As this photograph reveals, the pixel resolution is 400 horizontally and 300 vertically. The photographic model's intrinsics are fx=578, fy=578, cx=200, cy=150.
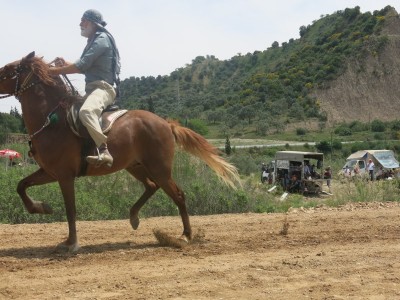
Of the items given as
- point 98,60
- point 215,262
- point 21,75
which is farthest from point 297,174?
point 215,262

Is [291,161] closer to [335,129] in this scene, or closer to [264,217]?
[264,217]

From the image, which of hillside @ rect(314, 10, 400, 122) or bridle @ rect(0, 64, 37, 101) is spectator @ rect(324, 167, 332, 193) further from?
hillside @ rect(314, 10, 400, 122)

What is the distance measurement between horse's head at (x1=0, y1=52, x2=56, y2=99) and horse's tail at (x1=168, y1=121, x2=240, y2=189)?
2173 mm

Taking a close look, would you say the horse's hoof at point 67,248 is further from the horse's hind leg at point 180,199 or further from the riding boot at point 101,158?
the horse's hind leg at point 180,199

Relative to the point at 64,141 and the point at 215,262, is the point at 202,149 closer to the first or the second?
the point at 64,141

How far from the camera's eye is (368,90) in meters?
97.9

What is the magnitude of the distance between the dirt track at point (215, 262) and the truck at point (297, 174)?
68.2 feet

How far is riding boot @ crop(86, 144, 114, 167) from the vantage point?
784 centimetres

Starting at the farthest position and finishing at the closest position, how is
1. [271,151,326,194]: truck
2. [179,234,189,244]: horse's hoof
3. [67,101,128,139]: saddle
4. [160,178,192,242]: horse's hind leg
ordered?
[271,151,326,194]: truck, [160,178,192,242]: horse's hind leg, [179,234,189,244]: horse's hoof, [67,101,128,139]: saddle

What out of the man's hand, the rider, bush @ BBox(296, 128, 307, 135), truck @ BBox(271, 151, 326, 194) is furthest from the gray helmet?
bush @ BBox(296, 128, 307, 135)

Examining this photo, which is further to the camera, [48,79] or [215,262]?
[48,79]

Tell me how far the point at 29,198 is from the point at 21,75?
1749 mm

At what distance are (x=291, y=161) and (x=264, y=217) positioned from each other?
23.4 m

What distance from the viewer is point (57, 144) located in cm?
786
